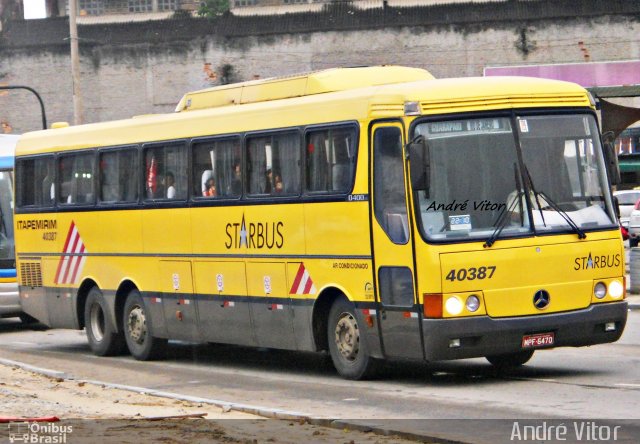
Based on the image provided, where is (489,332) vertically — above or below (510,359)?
above

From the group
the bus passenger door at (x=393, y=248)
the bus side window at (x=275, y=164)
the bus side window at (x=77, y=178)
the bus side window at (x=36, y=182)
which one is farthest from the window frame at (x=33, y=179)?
the bus passenger door at (x=393, y=248)

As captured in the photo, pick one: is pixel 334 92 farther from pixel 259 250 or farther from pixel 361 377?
pixel 361 377

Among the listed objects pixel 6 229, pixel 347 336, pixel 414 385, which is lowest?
pixel 414 385

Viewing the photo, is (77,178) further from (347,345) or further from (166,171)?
(347,345)

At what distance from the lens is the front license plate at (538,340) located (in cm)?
1421

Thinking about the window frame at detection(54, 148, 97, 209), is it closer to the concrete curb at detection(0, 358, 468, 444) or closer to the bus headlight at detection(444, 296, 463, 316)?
the concrete curb at detection(0, 358, 468, 444)

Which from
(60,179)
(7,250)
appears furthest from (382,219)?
(7,250)

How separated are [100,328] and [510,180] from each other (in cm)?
823

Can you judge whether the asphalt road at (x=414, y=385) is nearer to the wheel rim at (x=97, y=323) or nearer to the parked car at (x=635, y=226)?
the wheel rim at (x=97, y=323)

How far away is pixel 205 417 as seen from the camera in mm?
12484

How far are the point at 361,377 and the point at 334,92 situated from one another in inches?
122

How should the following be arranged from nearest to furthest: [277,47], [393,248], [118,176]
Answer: [393,248] → [118,176] → [277,47]

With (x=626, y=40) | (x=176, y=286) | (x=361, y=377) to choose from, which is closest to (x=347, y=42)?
(x=626, y=40)

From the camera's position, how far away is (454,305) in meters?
14.0
